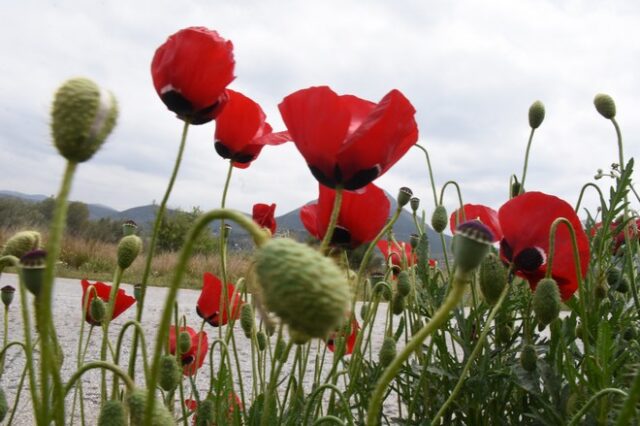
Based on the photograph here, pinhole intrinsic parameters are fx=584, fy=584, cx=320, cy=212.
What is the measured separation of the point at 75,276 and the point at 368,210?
741 cm

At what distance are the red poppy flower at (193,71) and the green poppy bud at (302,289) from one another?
0.48 metres

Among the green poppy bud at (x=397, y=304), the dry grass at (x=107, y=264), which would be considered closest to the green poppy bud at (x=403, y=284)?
the green poppy bud at (x=397, y=304)

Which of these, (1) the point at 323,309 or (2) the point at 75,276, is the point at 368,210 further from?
(2) the point at 75,276

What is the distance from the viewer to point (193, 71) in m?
0.75

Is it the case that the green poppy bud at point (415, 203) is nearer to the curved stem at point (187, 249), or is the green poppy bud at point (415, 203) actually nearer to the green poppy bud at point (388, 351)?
the green poppy bud at point (388, 351)

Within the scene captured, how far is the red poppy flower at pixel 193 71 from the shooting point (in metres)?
0.75

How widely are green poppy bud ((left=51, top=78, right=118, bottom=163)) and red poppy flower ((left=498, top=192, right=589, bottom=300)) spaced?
65 centimetres

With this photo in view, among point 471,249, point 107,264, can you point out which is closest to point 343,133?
point 471,249

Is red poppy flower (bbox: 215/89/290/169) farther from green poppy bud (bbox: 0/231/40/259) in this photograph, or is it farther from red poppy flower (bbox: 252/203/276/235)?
green poppy bud (bbox: 0/231/40/259)

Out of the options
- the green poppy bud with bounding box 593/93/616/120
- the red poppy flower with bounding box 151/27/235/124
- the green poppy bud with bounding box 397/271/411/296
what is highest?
the green poppy bud with bounding box 593/93/616/120

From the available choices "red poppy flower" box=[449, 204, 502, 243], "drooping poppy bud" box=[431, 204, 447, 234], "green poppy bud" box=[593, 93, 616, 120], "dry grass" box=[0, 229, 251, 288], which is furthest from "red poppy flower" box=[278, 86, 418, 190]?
"dry grass" box=[0, 229, 251, 288]

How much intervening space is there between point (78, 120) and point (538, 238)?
2.30 ft

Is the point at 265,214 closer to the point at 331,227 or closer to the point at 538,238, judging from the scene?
the point at 538,238

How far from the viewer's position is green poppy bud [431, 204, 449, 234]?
1264mm
